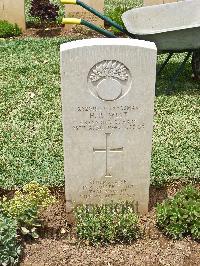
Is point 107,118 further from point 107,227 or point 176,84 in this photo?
point 176,84

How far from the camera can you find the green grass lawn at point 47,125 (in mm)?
4892

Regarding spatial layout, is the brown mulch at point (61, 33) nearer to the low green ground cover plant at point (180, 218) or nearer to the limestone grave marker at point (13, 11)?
the limestone grave marker at point (13, 11)

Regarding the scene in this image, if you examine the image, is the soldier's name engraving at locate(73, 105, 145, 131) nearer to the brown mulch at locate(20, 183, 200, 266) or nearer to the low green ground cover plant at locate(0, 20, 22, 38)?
the brown mulch at locate(20, 183, 200, 266)

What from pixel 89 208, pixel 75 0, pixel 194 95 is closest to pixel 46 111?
pixel 75 0

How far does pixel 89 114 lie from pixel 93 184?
0.63 meters

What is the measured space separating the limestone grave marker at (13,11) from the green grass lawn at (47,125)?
5.43 feet

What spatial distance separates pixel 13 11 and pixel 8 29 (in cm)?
44

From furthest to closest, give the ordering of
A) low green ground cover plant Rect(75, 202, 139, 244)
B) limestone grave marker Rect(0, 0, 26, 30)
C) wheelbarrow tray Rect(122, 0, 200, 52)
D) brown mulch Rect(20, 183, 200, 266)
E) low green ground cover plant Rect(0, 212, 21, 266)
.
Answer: limestone grave marker Rect(0, 0, 26, 30)
wheelbarrow tray Rect(122, 0, 200, 52)
low green ground cover plant Rect(75, 202, 139, 244)
brown mulch Rect(20, 183, 200, 266)
low green ground cover plant Rect(0, 212, 21, 266)

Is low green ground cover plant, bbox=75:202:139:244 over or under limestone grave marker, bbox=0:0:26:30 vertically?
under

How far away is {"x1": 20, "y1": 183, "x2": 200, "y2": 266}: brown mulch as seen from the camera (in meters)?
3.69

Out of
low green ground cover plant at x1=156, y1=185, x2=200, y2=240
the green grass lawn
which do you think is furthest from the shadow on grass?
low green ground cover plant at x1=156, y1=185, x2=200, y2=240

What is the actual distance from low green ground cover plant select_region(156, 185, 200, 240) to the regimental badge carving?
37.1 inches

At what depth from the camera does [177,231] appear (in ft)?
12.6

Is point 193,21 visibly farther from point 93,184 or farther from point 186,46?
point 93,184
